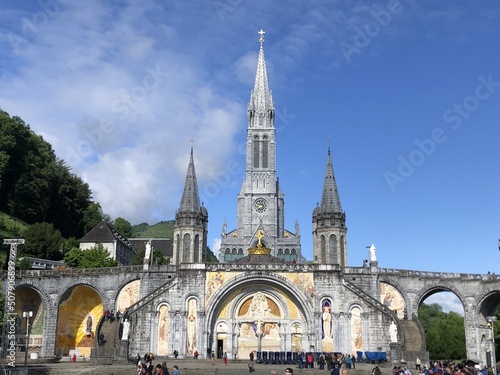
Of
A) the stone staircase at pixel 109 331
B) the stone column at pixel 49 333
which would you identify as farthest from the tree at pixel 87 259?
the stone staircase at pixel 109 331

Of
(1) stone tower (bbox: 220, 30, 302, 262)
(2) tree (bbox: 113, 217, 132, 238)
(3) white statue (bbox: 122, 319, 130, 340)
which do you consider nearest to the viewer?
(3) white statue (bbox: 122, 319, 130, 340)

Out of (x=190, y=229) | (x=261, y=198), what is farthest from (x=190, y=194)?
(x=261, y=198)

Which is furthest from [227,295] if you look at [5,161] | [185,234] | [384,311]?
[5,161]

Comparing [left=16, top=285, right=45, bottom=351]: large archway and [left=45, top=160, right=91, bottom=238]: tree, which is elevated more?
[left=45, top=160, right=91, bottom=238]: tree

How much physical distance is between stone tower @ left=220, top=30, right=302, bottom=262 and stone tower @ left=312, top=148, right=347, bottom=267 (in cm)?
3011

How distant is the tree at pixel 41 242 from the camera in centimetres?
6044

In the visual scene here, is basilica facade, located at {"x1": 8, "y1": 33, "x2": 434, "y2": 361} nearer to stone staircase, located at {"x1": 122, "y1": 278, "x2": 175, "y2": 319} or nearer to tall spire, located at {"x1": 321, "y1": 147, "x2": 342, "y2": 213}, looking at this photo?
stone staircase, located at {"x1": 122, "y1": 278, "x2": 175, "y2": 319}

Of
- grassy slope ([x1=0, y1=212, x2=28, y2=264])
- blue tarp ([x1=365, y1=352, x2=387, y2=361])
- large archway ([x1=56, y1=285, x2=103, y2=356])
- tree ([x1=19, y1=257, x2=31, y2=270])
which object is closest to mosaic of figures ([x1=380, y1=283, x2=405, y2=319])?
blue tarp ([x1=365, y1=352, x2=387, y2=361])

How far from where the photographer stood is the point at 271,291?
149ft

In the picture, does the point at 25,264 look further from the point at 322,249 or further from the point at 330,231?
the point at 330,231

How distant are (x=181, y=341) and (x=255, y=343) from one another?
6.24 metres

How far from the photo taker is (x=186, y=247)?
67.8 meters

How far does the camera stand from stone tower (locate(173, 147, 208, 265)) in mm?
67312

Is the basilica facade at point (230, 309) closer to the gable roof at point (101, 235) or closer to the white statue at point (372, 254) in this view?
the white statue at point (372, 254)
